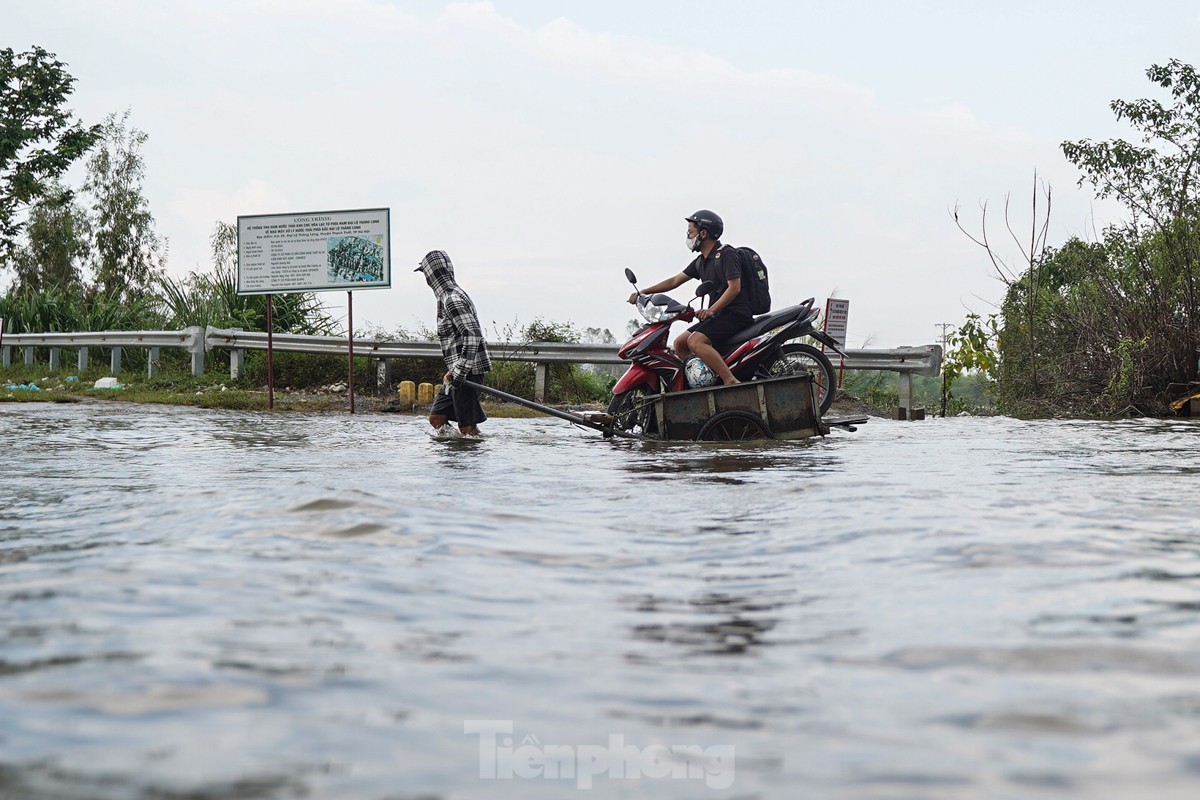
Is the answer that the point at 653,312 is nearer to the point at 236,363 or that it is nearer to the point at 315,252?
the point at 315,252

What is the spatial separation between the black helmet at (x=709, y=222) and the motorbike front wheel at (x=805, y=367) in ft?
3.93

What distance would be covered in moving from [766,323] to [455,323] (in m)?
3.06

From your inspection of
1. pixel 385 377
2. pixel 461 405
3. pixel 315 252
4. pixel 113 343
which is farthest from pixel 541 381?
pixel 113 343

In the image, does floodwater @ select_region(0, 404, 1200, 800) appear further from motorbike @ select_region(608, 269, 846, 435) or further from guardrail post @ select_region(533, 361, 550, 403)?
guardrail post @ select_region(533, 361, 550, 403)

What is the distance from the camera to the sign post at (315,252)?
16766mm

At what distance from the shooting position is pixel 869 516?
4906mm

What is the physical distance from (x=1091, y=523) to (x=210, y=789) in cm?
376

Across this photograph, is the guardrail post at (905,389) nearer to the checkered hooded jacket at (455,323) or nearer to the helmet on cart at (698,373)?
the helmet on cart at (698,373)

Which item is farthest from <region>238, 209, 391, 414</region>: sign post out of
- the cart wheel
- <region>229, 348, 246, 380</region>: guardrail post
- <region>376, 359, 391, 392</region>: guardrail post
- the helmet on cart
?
the cart wheel

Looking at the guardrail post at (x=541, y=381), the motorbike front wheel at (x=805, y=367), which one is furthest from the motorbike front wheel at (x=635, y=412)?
the guardrail post at (x=541, y=381)

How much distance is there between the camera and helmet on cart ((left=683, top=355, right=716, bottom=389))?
411 inches

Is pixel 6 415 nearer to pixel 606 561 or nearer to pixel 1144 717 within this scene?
pixel 606 561

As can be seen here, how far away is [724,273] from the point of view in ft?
34.1

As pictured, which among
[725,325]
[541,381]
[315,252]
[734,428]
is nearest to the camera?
[734,428]
